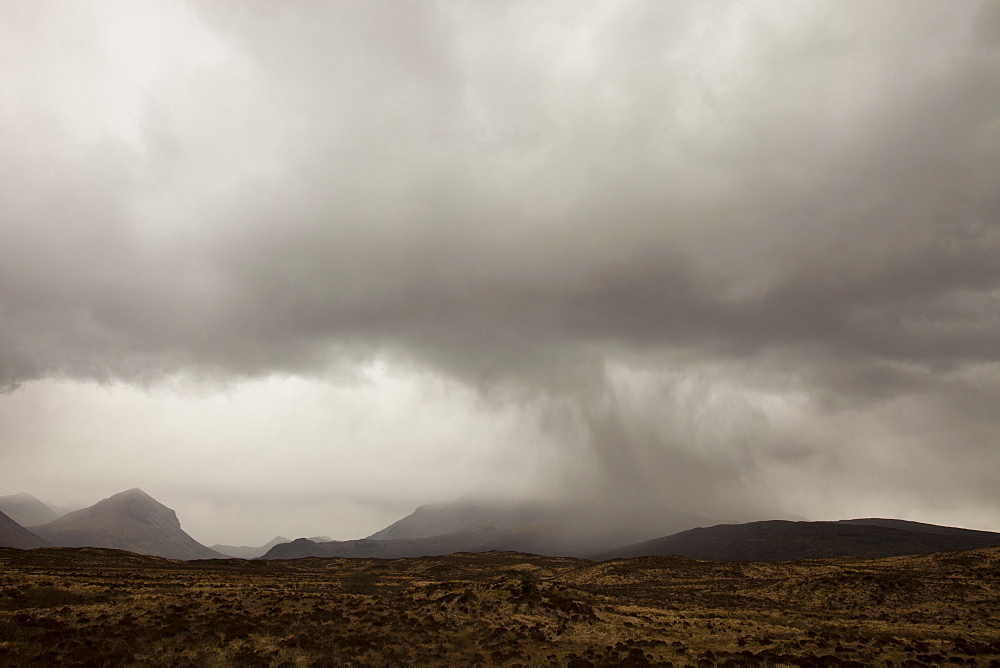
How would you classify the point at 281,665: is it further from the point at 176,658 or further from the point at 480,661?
the point at 480,661

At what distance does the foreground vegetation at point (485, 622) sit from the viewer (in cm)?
3750

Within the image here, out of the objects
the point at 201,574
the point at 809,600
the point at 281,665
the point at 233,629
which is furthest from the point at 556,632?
the point at 201,574

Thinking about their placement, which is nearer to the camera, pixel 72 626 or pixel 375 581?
pixel 72 626

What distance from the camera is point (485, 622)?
49.2 metres

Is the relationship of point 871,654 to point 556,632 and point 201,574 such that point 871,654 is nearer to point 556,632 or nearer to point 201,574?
point 556,632

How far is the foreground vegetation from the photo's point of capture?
3750 cm

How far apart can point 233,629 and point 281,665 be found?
10234mm

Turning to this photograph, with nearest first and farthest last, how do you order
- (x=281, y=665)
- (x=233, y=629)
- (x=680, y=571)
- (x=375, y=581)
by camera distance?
(x=281, y=665) → (x=233, y=629) → (x=375, y=581) → (x=680, y=571)

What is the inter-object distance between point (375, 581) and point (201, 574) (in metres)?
26.5

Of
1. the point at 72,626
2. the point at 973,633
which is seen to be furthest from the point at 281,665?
the point at 973,633

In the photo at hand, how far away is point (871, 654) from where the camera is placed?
3959 cm

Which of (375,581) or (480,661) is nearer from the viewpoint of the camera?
(480,661)

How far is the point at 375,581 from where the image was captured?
84.4 m

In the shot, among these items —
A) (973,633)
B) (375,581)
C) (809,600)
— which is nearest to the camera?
(973,633)
